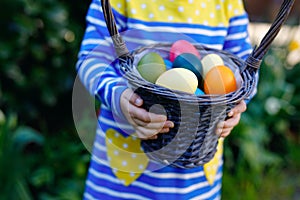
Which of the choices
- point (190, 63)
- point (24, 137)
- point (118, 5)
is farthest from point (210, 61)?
point (24, 137)

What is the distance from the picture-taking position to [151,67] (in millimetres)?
1027

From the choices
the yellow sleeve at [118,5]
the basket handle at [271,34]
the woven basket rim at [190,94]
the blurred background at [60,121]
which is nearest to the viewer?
the woven basket rim at [190,94]

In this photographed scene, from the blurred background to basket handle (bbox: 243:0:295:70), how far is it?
108 cm

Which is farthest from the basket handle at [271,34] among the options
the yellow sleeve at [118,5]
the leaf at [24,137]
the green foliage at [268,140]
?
the leaf at [24,137]

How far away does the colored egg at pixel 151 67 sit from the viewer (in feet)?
3.36

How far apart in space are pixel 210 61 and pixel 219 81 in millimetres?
74

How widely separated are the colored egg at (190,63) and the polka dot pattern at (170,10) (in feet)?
0.57

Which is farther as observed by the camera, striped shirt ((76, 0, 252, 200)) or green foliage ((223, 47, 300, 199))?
green foliage ((223, 47, 300, 199))

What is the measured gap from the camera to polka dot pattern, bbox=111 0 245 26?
47.4 inches

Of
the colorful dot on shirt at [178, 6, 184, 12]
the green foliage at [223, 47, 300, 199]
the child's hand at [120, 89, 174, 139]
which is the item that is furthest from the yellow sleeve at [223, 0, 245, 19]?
the green foliage at [223, 47, 300, 199]

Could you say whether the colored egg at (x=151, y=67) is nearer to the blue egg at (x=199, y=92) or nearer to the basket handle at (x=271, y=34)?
the blue egg at (x=199, y=92)

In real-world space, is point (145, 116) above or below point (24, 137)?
above

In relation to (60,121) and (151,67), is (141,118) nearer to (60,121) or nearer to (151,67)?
(151,67)

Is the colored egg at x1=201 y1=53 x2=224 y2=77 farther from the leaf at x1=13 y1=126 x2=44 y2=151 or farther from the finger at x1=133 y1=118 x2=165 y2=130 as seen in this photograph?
the leaf at x1=13 y1=126 x2=44 y2=151
